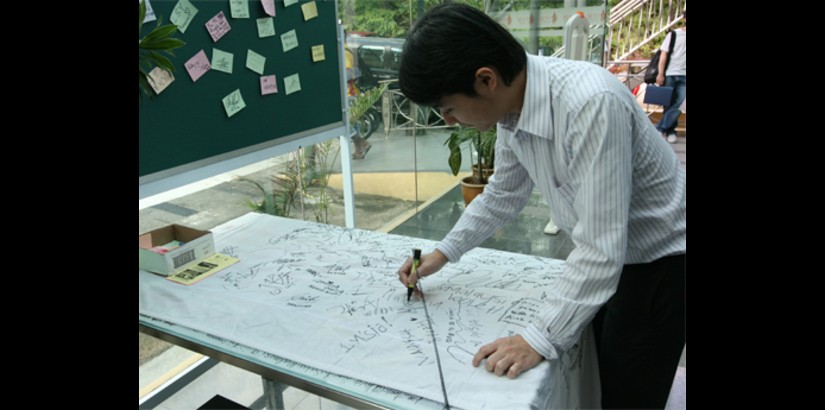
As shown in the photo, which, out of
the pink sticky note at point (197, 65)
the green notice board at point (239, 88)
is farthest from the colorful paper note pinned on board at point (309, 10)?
the pink sticky note at point (197, 65)

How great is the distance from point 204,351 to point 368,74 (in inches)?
130

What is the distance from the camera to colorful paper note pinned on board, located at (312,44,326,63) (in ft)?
8.99

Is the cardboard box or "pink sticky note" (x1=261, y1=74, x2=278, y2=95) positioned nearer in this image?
the cardboard box

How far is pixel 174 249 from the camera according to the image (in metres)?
1.56

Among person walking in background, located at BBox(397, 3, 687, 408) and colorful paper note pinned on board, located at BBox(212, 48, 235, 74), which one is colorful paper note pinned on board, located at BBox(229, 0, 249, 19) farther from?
person walking in background, located at BBox(397, 3, 687, 408)

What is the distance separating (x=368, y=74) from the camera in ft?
13.7

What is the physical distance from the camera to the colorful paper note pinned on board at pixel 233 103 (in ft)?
7.38

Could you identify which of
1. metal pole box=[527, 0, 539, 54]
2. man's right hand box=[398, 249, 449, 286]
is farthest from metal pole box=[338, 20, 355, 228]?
metal pole box=[527, 0, 539, 54]

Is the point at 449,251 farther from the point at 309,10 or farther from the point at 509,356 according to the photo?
the point at 309,10

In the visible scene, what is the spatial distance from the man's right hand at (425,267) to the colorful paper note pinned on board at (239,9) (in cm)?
148

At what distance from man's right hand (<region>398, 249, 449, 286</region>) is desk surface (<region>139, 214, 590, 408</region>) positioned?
37 millimetres
